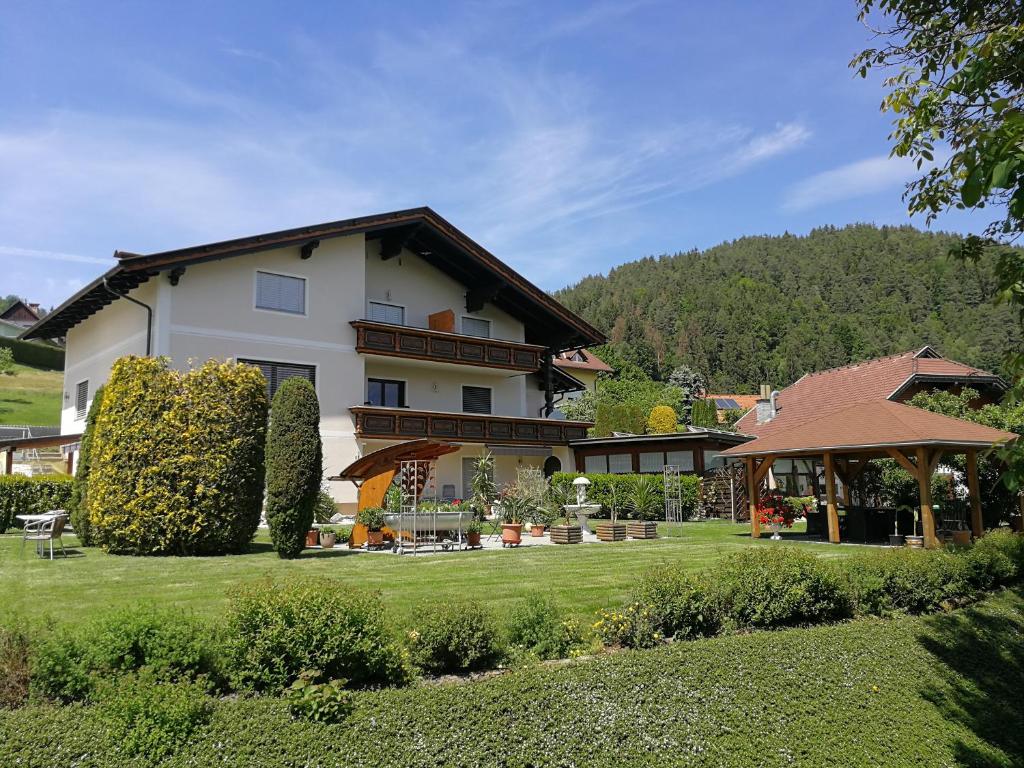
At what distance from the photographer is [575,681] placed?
281 inches

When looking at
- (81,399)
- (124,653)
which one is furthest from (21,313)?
(124,653)

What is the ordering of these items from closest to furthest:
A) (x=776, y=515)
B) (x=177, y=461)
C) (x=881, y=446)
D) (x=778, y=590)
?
1. (x=778, y=590)
2. (x=177, y=461)
3. (x=881, y=446)
4. (x=776, y=515)

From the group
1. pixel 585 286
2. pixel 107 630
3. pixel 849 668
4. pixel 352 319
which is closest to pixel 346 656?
pixel 107 630

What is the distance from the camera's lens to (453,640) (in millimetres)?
7234

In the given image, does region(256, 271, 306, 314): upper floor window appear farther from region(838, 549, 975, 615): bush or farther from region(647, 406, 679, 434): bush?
region(647, 406, 679, 434): bush

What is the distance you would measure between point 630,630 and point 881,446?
1014 cm

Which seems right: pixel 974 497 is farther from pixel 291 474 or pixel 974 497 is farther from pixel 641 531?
pixel 291 474

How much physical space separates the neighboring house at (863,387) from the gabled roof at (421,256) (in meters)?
10.2

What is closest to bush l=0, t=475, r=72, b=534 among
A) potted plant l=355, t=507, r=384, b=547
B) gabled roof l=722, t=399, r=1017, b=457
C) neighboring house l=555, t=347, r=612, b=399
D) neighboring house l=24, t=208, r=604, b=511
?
neighboring house l=24, t=208, r=604, b=511

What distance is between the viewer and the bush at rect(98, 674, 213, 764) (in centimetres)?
550

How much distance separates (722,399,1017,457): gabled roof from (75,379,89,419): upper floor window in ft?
69.3

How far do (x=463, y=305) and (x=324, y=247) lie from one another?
22.6 ft

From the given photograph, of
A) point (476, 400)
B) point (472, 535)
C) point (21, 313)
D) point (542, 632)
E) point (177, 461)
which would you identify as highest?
point (21, 313)

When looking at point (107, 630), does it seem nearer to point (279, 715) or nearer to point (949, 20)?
point (279, 715)
